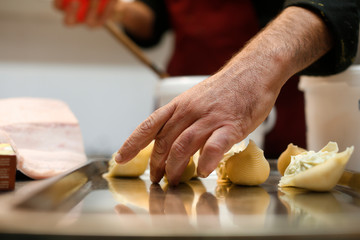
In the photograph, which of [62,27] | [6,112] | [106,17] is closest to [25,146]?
[6,112]

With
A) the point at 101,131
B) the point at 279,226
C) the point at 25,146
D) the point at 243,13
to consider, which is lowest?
the point at 101,131

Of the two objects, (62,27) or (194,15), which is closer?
(194,15)

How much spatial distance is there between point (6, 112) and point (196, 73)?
783 millimetres

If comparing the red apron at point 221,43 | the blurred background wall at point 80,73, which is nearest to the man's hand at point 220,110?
the red apron at point 221,43

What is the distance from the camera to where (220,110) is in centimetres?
42

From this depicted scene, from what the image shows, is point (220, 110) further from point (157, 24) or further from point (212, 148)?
point (157, 24)

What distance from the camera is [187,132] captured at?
417mm

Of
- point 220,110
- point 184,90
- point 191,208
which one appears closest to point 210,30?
point 184,90

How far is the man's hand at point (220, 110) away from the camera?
0.41 m

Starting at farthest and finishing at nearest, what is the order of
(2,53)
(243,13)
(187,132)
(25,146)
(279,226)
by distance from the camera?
(2,53), (243,13), (25,146), (187,132), (279,226)

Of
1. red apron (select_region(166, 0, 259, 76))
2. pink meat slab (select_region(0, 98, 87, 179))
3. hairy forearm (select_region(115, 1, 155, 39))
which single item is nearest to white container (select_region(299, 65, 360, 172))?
pink meat slab (select_region(0, 98, 87, 179))

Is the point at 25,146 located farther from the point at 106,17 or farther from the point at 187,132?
the point at 106,17

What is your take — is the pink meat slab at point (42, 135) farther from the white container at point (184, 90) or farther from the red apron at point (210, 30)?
the red apron at point (210, 30)

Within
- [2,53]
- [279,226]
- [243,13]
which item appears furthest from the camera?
[2,53]
